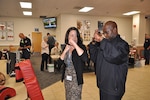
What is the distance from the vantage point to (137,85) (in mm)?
5246

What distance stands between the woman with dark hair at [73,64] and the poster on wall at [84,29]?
8721 mm

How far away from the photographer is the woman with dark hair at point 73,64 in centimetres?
219

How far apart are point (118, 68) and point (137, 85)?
3.88 m

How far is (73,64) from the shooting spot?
7.25ft

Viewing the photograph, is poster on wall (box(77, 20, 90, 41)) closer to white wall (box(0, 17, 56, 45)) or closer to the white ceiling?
the white ceiling

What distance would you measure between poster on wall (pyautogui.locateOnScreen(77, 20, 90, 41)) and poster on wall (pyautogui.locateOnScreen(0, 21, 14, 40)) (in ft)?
17.1

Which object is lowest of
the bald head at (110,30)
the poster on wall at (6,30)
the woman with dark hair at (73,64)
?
the woman with dark hair at (73,64)

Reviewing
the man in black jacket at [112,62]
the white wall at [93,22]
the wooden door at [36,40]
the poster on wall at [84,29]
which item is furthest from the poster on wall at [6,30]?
the man in black jacket at [112,62]

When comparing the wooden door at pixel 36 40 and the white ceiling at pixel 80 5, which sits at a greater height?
the white ceiling at pixel 80 5

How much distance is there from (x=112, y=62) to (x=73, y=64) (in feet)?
2.09

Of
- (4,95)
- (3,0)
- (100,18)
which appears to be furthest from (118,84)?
(100,18)

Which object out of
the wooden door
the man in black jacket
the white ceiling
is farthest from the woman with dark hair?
the wooden door

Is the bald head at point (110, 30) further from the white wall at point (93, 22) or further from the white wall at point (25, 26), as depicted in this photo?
the white wall at point (25, 26)

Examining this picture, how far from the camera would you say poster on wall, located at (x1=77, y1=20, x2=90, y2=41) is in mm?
10927
